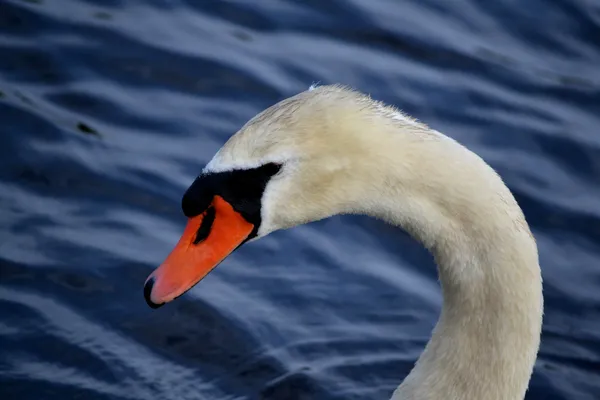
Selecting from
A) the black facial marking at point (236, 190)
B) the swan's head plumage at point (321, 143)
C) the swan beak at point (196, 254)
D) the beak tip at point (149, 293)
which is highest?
the swan's head plumage at point (321, 143)

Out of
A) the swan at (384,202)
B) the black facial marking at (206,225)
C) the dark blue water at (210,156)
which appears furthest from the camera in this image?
the dark blue water at (210,156)

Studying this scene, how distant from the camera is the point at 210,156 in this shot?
319 inches

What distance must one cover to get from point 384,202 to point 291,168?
0.34m

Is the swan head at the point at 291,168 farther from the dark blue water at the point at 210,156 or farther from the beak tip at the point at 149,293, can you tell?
the dark blue water at the point at 210,156

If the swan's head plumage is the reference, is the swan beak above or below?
below

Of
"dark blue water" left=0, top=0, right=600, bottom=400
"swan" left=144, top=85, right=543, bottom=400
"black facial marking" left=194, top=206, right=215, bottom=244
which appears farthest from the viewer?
"dark blue water" left=0, top=0, right=600, bottom=400

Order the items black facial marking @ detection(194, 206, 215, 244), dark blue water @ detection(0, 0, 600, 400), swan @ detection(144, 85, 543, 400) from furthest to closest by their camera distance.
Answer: dark blue water @ detection(0, 0, 600, 400)
black facial marking @ detection(194, 206, 215, 244)
swan @ detection(144, 85, 543, 400)

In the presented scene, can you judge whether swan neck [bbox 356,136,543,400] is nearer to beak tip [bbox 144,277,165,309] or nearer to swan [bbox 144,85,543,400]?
swan [bbox 144,85,543,400]

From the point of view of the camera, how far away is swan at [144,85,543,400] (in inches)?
171

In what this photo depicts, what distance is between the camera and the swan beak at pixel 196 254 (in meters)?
4.70

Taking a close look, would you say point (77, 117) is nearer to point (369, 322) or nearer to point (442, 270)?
point (369, 322)

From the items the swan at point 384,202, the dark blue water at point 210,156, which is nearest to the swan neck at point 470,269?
the swan at point 384,202

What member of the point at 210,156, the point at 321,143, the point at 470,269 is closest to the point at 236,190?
the point at 321,143

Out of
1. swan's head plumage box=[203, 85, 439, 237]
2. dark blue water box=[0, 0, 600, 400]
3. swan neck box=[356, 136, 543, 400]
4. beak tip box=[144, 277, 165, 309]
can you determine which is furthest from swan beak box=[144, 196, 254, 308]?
dark blue water box=[0, 0, 600, 400]
